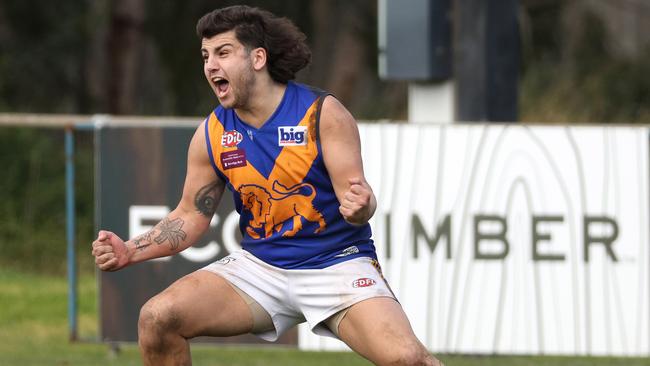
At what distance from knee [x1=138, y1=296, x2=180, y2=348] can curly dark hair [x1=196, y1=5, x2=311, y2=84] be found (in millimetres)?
1089

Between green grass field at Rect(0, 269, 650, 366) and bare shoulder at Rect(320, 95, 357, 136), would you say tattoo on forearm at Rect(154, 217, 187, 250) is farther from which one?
green grass field at Rect(0, 269, 650, 366)

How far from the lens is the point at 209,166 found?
614 centimetres

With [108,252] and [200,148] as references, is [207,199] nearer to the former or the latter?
[200,148]

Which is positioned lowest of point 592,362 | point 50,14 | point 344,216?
point 592,362

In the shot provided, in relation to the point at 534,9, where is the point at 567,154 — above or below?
below

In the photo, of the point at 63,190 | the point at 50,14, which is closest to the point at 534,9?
the point at 50,14

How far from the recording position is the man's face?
5832mm

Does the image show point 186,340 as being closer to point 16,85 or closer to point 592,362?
point 592,362

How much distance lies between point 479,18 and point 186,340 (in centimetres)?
480

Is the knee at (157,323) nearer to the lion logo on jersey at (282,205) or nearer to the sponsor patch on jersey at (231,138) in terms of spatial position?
the lion logo on jersey at (282,205)

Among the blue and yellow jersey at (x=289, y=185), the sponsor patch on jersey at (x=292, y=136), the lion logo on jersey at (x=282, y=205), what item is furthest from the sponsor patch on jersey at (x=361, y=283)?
the sponsor patch on jersey at (x=292, y=136)

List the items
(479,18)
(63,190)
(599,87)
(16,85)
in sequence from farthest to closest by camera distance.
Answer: (16,85)
(599,87)
(63,190)
(479,18)

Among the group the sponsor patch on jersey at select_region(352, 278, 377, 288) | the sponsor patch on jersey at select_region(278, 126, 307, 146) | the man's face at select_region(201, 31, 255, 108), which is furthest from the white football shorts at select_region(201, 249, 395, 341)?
the man's face at select_region(201, 31, 255, 108)

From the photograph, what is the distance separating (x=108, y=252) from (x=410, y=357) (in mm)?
1343
